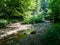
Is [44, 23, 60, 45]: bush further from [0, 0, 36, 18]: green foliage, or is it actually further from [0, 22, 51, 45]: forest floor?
[0, 0, 36, 18]: green foliage

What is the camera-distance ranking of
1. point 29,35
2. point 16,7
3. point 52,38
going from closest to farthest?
point 52,38 < point 29,35 < point 16,7

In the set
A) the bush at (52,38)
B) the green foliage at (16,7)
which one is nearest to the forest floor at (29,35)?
the bush at (52,38)

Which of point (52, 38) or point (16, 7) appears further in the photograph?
point (16, 7)

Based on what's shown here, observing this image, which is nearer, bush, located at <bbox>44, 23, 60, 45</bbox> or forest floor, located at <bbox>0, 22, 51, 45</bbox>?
bush, located at <bbox>44, 23, 60, 45</bbox>

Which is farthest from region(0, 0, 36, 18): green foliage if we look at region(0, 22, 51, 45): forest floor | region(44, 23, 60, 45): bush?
region(44, 23, 60, 45): bush

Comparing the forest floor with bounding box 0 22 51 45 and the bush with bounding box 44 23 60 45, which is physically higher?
the bush with bounding box 44 23 60 45

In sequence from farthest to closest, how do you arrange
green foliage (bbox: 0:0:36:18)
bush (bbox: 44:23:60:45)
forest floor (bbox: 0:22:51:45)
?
green foliage (bbox: 0:0:36:18) → forest floor (bbox: 0:22:51:45) → bush (bbox: 44:23:60:45)

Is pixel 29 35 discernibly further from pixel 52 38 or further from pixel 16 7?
pixel 16 7

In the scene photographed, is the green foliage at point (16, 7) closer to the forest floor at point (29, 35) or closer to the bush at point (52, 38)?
the forest floor at point (29, 35)

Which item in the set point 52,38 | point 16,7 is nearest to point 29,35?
point 52,38

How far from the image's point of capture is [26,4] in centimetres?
3675

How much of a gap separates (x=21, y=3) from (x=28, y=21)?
5612 millimetres

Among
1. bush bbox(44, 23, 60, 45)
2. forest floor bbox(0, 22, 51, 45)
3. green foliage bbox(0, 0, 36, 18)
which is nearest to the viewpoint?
bush bbox(44, 23, 60, 45)

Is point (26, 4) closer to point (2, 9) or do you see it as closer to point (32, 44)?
point (2, 9)
